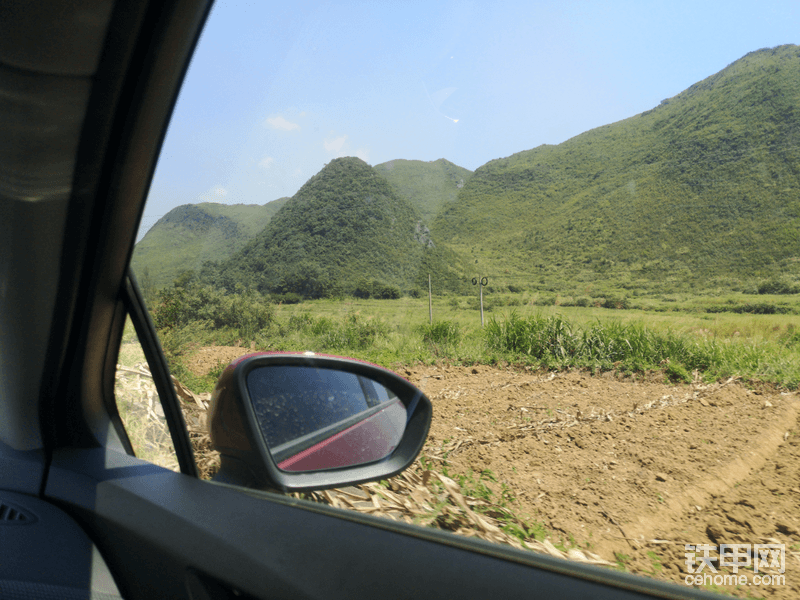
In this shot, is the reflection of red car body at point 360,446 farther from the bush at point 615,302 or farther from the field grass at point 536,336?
the bush at point 615,302

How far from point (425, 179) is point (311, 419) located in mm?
816

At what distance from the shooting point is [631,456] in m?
1.13

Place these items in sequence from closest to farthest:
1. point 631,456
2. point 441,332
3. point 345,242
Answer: point 631,456
point 441,332
point 345,242

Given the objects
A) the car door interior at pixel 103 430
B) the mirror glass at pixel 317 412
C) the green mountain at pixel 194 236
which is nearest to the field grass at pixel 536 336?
the mirror glass at pixel 317 412

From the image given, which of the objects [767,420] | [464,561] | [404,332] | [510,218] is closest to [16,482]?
[404,332]

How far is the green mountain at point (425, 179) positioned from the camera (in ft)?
4.94

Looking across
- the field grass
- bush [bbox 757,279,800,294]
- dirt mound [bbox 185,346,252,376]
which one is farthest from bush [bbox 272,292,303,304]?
bush [bbox 757,279,800,294]

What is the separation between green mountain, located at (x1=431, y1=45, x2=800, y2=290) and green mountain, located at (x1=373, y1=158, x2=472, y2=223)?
0.04 m

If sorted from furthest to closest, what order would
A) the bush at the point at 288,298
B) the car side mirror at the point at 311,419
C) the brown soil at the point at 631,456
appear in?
the bush at the point at 288,298 → the car side mirror at the point at 311,419 → the brown soil at the point at 631,456

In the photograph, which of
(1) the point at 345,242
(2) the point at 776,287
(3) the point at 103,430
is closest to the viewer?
(2) the point at 776,287

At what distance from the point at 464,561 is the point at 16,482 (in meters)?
1.64

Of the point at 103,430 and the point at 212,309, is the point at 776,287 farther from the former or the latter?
the point at 103,430

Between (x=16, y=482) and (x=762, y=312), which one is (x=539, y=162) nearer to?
(x=762, y=312)

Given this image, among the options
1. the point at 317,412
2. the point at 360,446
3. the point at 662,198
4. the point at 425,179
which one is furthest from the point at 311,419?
the point at 662,198
